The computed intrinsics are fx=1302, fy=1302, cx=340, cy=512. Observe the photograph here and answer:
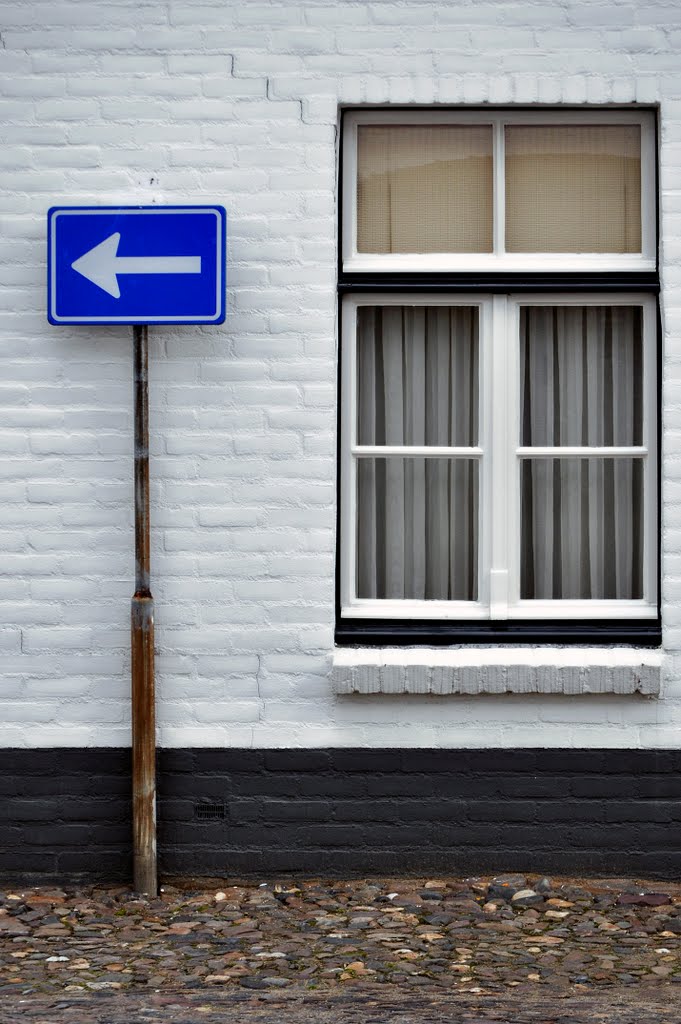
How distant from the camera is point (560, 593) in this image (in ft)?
18.8

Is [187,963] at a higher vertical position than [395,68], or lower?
lower

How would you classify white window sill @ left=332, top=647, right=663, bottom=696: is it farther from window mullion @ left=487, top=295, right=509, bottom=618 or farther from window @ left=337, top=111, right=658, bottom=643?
window mullion @ left=487, top=295, right=509, bottom=618

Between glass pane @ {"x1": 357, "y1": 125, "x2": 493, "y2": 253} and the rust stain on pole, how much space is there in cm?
116

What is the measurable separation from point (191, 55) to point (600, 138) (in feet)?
5.84

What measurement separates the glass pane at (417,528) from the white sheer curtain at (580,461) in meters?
0.26

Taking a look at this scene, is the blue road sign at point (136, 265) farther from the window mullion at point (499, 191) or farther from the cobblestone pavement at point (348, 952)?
the cobblestone pavement at point (348, 952)

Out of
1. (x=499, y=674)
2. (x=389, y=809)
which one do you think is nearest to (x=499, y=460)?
(x=499, y=674)

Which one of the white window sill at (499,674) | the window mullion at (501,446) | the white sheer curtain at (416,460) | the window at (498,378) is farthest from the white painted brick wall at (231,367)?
the window mullion at (501,446)

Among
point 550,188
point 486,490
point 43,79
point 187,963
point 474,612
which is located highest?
point 43,79

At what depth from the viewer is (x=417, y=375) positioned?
18.9 ft

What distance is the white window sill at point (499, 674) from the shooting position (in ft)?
17.8

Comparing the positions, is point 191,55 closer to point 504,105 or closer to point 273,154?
point 273,154

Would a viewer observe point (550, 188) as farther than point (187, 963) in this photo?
Yes

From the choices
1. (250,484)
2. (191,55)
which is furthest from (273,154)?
(250,484)
